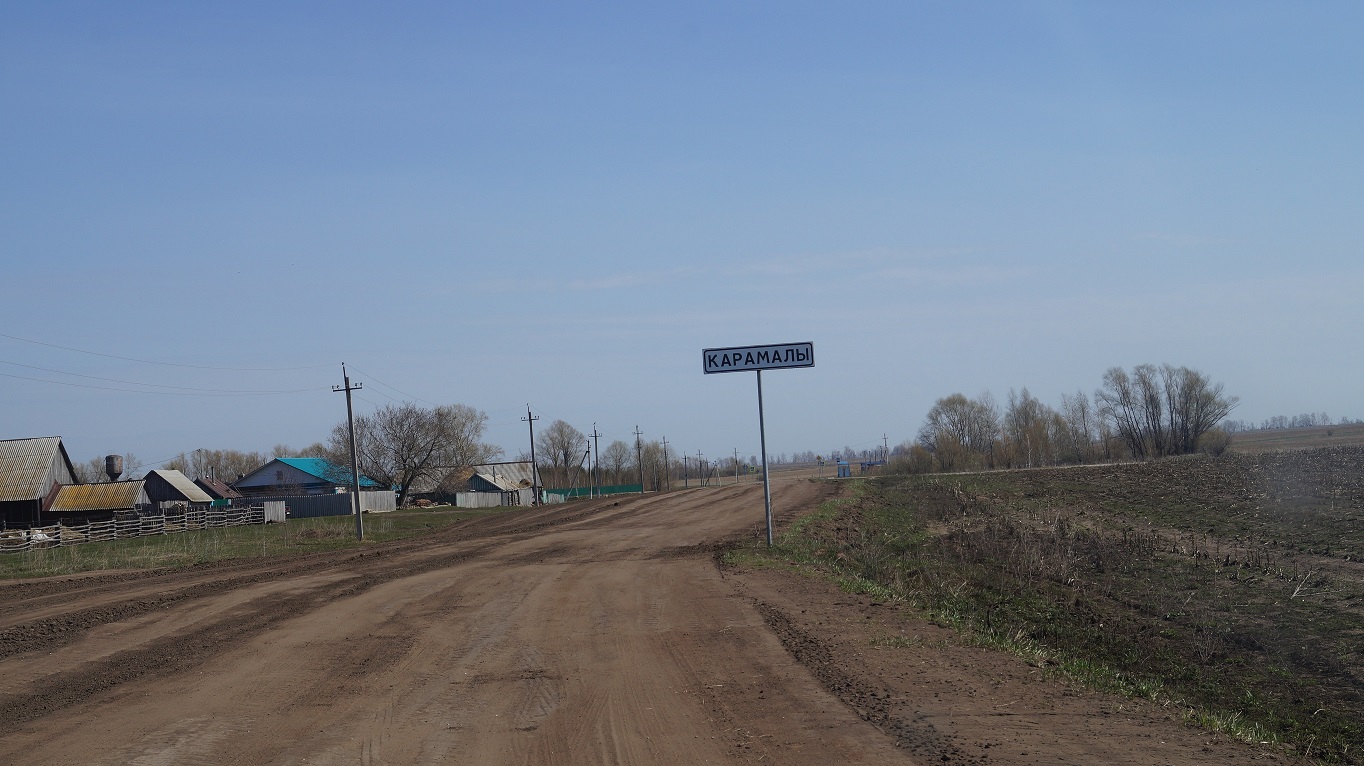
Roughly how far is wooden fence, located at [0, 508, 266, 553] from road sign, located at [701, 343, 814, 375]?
104 ft

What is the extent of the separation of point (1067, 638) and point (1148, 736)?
6.81 meters

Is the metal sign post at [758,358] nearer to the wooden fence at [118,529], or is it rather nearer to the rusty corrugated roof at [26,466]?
the wooden fence at [118,529]

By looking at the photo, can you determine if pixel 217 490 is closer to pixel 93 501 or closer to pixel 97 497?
pixel 97 497

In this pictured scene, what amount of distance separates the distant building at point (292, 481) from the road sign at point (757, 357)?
7463cm

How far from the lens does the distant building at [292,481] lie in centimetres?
8881

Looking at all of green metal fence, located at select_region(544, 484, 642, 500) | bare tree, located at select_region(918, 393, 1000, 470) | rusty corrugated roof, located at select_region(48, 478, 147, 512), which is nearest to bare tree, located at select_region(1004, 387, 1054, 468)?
bare tree, located at select_region(918, 393, 1000, 470)

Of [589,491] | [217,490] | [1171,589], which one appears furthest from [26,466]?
[1171,589]

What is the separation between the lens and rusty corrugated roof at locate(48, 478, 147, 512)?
55.4 m

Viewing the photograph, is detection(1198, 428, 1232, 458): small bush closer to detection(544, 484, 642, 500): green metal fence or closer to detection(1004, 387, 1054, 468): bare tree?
detection(1004, 387, 1054, 468): bare tree

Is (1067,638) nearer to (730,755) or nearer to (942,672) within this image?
(942,672)

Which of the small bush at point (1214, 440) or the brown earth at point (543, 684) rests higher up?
A: the brown earth at point (543, 684)

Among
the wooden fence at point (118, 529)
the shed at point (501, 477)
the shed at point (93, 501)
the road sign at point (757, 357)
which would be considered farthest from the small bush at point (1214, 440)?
the shed at point (93, 501)

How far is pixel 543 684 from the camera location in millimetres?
8031

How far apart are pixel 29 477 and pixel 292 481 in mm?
37362
